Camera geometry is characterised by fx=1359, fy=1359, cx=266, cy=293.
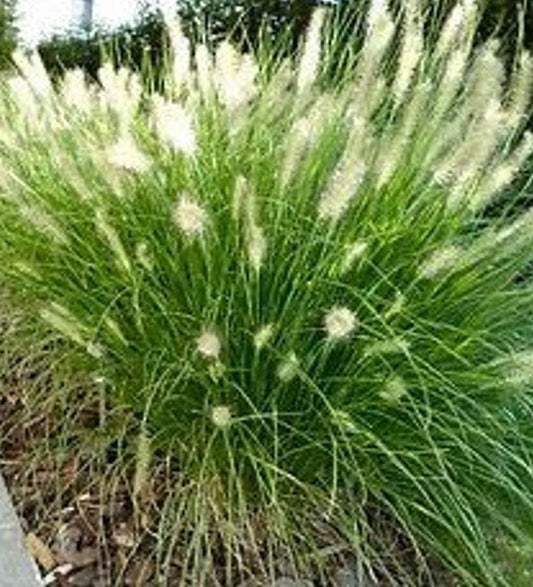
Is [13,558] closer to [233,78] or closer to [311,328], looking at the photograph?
[311,328]

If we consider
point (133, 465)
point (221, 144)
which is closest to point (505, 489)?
point (133, 465)

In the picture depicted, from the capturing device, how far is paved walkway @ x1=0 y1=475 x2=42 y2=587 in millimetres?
2594

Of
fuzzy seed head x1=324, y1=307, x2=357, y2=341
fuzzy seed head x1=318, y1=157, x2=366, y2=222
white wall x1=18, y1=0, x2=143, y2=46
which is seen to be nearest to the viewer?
fuzzy seed head x1=324, y1=307, x2=357, y2=341

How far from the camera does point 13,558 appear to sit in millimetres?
2637

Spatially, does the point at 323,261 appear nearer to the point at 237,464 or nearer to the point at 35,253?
the point at 237,464

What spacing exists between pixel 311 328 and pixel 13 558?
73 cm

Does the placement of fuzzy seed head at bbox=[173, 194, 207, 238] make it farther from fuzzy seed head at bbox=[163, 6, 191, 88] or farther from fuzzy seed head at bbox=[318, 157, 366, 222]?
fuzzy seed head at bbox=[163, 6, 191, 88]

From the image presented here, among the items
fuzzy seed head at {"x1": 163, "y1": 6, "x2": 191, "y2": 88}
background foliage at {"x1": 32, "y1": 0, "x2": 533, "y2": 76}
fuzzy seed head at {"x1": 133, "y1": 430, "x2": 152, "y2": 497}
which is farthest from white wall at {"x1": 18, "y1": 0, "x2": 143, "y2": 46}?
fuzzy seed head at {"x1": 133, "y1": 430, "x2": 152, "y2": 497}

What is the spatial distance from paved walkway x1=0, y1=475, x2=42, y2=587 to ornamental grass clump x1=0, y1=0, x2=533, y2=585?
0.83 feet

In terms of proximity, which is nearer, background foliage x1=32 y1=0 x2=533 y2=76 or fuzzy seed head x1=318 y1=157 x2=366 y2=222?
fuzzy seed head x1=318 y1=157 x2=366 y2=222

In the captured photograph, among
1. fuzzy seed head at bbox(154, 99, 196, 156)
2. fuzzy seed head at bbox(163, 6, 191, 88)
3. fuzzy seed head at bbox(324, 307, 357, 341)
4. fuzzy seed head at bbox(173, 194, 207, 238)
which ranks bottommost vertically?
fuzzy seed head at bbox(163, 6, 191, 88)

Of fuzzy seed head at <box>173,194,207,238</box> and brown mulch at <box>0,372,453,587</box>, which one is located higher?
fuzzy seed head at <box>173,194,207,238</box>

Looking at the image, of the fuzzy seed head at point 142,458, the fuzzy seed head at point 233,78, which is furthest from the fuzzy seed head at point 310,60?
the fuzzy seed head at point 142,458

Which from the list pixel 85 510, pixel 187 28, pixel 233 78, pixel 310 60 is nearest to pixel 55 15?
pixel 187 28
